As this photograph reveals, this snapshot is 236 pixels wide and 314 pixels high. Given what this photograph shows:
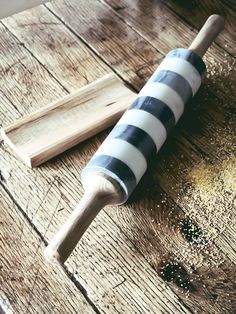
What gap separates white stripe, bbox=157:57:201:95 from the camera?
1.07 metres

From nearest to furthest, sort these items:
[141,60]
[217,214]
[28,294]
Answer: [28,294] → [217,214] → [141,60]

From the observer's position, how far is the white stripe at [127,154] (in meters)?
0.91

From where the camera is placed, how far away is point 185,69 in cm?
107

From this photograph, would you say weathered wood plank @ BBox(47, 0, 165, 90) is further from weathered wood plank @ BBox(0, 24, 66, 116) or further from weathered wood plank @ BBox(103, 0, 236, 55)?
weathered wood plank @ BBox(0, 24, 66, 116)

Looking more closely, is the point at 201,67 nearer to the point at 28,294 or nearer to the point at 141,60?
the point at 141,60

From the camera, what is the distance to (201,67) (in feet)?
3.62

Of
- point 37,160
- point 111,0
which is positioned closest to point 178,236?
point 37,160

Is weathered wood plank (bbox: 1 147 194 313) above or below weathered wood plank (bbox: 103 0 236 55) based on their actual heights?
below

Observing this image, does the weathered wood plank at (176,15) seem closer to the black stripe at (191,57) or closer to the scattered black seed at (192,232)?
the black stripe at (191,57)

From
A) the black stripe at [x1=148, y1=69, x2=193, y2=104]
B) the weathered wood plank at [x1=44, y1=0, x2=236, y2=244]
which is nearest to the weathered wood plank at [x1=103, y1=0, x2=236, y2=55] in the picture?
the weathered wood plank at [x1=44, y1=0, x2=236, y2=244]

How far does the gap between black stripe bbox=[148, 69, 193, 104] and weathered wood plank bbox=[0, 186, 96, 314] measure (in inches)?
16.1

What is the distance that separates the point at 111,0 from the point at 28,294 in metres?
0.88

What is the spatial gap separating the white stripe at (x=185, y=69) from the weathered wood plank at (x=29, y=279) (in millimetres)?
453

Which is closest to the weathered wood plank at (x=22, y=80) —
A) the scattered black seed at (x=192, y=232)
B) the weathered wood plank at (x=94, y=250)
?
the weathered wood plank at (x=94, y=250)
